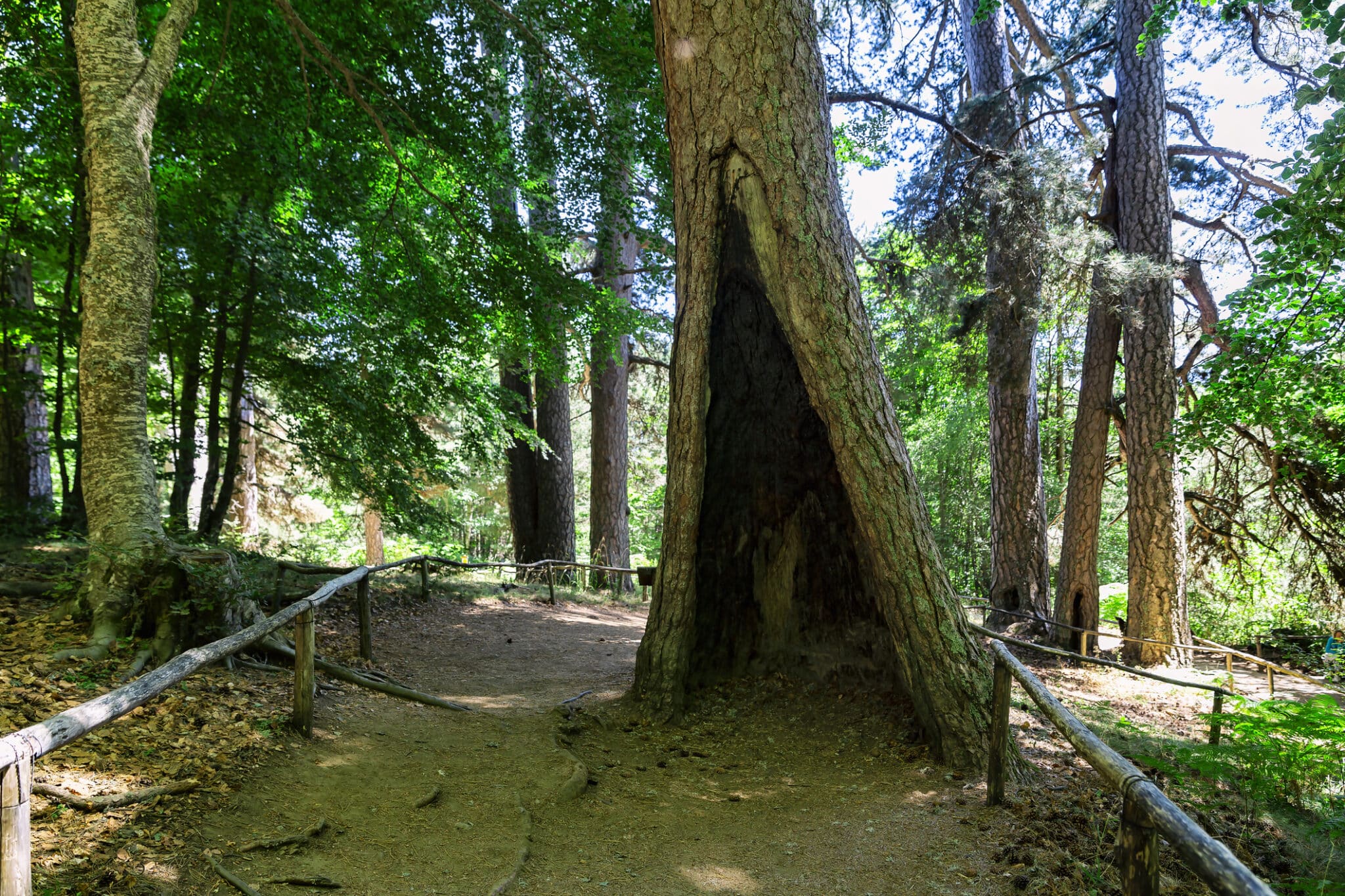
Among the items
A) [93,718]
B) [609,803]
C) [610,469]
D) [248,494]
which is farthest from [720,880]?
[248,494]

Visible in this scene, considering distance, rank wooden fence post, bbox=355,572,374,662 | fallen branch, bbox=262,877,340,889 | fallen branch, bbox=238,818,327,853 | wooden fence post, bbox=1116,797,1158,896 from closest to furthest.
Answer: wooden fence post, bbox=1116,797,1158,896, fallen branch, bbox=262,877,340,889, fallen branch, bbox=238,818,327,853, wooden fence post, bbox=355,572,374,662

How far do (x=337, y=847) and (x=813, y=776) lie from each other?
2.95m

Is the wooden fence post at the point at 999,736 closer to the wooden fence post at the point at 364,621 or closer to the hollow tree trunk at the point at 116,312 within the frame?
the wooden fence post at the point at 364,621

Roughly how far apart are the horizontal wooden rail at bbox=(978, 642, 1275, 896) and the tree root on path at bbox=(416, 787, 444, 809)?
322 cm

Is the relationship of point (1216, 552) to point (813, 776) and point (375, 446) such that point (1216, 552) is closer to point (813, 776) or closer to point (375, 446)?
point (813, 776)

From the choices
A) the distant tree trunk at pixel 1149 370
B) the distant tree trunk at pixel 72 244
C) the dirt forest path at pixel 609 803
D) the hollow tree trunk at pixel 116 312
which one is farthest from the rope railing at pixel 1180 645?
the distant tree trunk at pixel 72 244

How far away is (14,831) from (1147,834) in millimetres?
3281

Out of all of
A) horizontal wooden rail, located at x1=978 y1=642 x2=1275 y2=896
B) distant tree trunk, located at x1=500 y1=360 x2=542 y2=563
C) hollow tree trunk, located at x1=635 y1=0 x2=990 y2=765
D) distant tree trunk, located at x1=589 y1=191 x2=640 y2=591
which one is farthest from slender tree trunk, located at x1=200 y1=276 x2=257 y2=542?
horizontal wooden rail, located at x1=978 y1=642 x2=1275 y2=896

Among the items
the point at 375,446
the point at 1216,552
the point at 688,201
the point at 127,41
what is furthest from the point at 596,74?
the point at 1216,552

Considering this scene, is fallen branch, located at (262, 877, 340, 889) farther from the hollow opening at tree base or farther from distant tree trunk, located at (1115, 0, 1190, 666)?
distant tree trunk, located at (1115, 0, 1190, 666)

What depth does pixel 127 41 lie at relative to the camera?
5445 mm

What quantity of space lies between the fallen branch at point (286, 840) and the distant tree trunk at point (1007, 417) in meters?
9.72

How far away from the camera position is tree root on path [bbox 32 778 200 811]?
3.08 metres

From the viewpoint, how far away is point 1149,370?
393 inches
